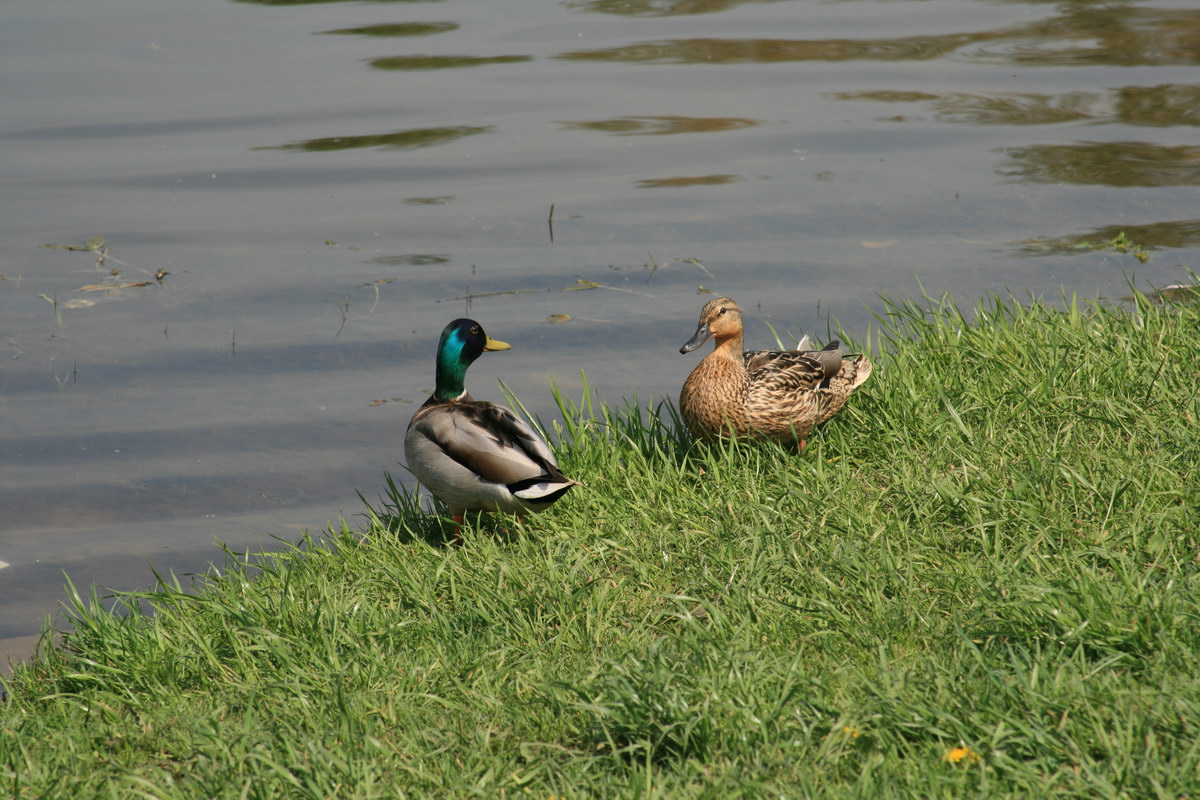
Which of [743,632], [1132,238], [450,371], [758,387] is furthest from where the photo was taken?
[1132,238]

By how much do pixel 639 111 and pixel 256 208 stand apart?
3.97 m

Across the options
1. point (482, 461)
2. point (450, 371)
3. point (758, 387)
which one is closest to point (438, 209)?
point (450, 371)

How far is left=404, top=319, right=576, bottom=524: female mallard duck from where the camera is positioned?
470 cm

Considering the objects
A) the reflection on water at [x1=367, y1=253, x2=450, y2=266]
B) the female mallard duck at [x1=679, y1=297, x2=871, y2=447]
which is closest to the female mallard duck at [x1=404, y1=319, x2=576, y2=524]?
the female mallard duck at [x1=679, y1=297, x2=871, y2=447]

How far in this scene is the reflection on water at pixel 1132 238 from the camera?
8789mm

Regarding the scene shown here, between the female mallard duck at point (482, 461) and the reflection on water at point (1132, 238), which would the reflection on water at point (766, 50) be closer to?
the reflection on water at point (1132, 238)

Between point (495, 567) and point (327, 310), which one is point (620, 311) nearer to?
point (327, 310)

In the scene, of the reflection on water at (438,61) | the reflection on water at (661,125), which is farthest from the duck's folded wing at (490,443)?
the reflection on water at (438,61)

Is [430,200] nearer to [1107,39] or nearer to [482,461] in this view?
[482,461]

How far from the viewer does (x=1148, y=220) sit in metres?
9.27

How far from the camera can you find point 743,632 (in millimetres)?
3693

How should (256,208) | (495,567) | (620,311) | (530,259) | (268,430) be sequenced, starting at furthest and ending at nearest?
1. (256,208)
2. (530,259)
3. (620,311)
4. (268,430)
5. (495,567)

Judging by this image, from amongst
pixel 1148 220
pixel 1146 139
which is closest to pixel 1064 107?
pixel 1146 139

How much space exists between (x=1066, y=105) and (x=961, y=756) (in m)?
10.5
